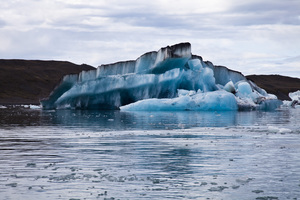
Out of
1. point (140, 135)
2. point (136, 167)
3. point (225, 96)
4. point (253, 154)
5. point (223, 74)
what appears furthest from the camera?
point (223, 74)

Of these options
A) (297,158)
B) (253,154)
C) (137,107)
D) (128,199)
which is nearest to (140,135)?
(253,154)

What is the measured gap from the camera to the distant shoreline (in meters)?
119

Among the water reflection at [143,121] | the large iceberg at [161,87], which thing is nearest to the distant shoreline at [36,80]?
the large iceberg at [161,87]

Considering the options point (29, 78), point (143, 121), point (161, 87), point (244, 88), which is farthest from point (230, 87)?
point (29, 78)

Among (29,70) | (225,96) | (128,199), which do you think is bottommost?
(128,199)

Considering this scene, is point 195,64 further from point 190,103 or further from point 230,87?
point 190,103

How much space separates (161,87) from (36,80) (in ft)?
327

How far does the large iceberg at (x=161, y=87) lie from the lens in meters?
40.3

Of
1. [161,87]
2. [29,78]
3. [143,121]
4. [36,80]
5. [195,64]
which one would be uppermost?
[29,78]

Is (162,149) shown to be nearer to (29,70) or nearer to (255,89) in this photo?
(255,89)

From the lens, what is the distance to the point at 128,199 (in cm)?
785

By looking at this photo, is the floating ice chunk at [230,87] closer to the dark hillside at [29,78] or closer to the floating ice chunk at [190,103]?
the floating ice chunk at [190,103]

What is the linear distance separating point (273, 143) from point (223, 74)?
32254mm

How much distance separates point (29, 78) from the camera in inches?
5404
